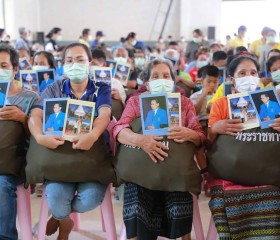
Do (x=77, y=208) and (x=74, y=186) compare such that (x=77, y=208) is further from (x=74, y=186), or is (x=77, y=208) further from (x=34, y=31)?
(x=34, y=31)

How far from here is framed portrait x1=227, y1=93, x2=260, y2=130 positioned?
2.41 m

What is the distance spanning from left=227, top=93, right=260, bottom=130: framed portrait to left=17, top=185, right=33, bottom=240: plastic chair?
1.21 meters

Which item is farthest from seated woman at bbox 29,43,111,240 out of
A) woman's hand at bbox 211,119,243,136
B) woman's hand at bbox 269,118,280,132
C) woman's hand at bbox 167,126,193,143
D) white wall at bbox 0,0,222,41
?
white wall at bbox 0,0,222,41

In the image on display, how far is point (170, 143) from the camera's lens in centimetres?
241

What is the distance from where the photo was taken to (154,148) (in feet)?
7.75

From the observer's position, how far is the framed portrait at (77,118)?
2.50 metres

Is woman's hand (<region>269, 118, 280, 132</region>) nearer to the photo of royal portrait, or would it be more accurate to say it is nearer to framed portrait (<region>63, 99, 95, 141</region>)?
framed portrait (<region>63, 99, 95, 141</region>)

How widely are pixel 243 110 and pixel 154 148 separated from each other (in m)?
0.51

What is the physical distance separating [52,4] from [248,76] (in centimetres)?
1205

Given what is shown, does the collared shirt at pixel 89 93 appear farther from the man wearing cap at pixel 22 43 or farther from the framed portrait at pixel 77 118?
the man wearing cap at pixel 22 43

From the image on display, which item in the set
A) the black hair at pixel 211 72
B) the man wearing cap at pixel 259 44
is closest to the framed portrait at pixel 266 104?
the black hair at pixel 211 72

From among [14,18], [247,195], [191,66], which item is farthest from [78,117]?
[14,18]

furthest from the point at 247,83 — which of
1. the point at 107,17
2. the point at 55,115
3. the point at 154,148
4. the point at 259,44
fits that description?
the point at 107,17

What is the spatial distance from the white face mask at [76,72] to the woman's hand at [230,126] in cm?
82
